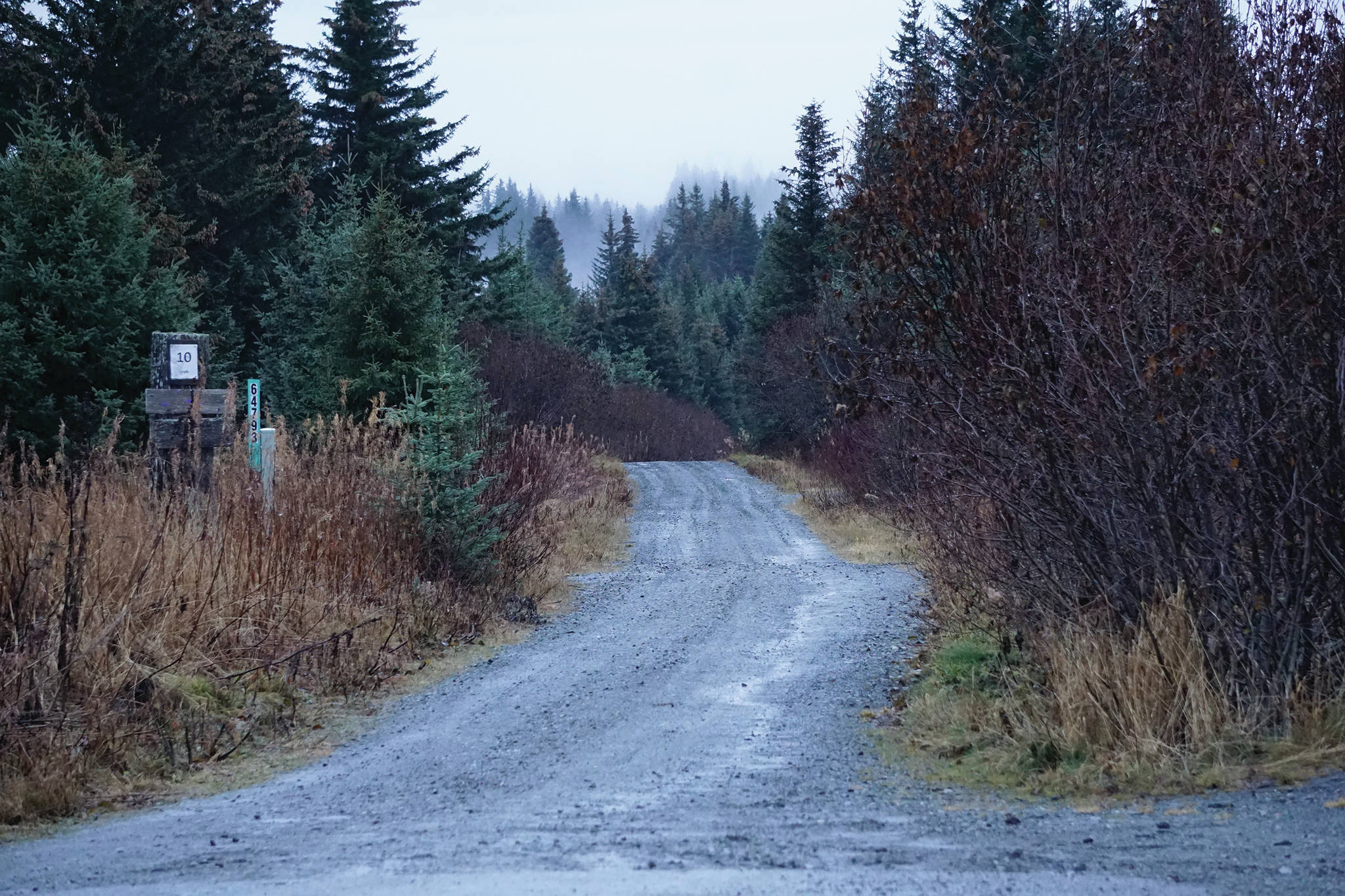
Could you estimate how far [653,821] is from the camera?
489cm

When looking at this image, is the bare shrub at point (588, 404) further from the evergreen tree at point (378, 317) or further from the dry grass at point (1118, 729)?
the dry grass at point (1118, 729)

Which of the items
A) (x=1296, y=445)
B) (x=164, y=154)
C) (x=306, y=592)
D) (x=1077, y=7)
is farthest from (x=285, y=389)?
(x=1296, y=445)

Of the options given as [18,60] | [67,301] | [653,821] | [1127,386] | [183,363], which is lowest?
[653,821]

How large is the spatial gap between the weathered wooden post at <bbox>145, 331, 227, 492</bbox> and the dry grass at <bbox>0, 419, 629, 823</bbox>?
0.89ft

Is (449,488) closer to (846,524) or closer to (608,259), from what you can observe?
(846,524)

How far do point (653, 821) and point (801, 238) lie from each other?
119 feet

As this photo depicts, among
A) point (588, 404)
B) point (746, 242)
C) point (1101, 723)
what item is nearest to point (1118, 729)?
point (1101, 723)

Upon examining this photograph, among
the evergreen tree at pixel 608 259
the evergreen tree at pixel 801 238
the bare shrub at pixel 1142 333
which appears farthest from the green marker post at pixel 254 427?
the evergreen tree at pixel 608 259

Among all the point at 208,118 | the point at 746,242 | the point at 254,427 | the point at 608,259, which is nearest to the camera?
the point at 254,427

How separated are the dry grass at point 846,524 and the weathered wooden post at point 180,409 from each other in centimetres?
697

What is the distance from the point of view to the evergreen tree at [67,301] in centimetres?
1672

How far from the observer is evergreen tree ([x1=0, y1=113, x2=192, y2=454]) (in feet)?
54.9

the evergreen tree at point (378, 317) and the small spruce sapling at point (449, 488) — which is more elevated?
the evergreen tree at point (378, 317)

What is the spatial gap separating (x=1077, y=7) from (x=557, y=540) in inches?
383
